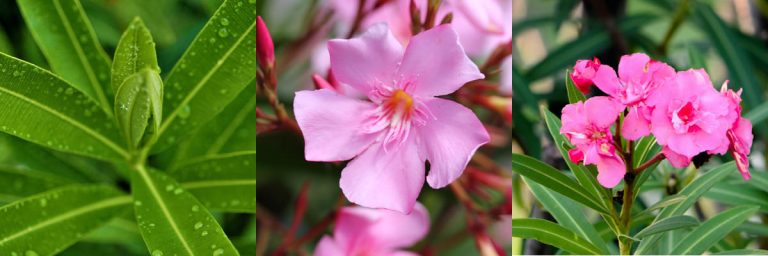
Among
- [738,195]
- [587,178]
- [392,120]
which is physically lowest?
[738,195]

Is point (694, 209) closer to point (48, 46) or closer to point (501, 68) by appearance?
point (501, 68)

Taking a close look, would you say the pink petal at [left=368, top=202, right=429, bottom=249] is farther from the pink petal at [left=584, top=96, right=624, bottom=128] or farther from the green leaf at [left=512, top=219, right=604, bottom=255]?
the pink petal at [left=584, top=96, right=624, bottom=128]

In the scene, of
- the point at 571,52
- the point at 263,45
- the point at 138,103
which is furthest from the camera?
the point at 571,52

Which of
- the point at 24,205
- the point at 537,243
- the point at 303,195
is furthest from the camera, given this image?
the point at 537,243

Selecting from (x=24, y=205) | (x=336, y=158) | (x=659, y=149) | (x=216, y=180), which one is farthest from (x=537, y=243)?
(x=24, y=205)

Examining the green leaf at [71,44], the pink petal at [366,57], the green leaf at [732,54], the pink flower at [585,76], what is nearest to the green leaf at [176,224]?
the green leaf at [71,44]

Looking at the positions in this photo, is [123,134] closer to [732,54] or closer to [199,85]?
[199,85]

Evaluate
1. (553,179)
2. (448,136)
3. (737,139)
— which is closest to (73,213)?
(448,136)

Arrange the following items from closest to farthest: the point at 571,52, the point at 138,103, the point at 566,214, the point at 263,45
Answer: the point at 138,103 < the point at 263,45 < the point at 566,214 < the point at 571,52

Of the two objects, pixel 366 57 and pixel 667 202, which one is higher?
pixel 366 57
